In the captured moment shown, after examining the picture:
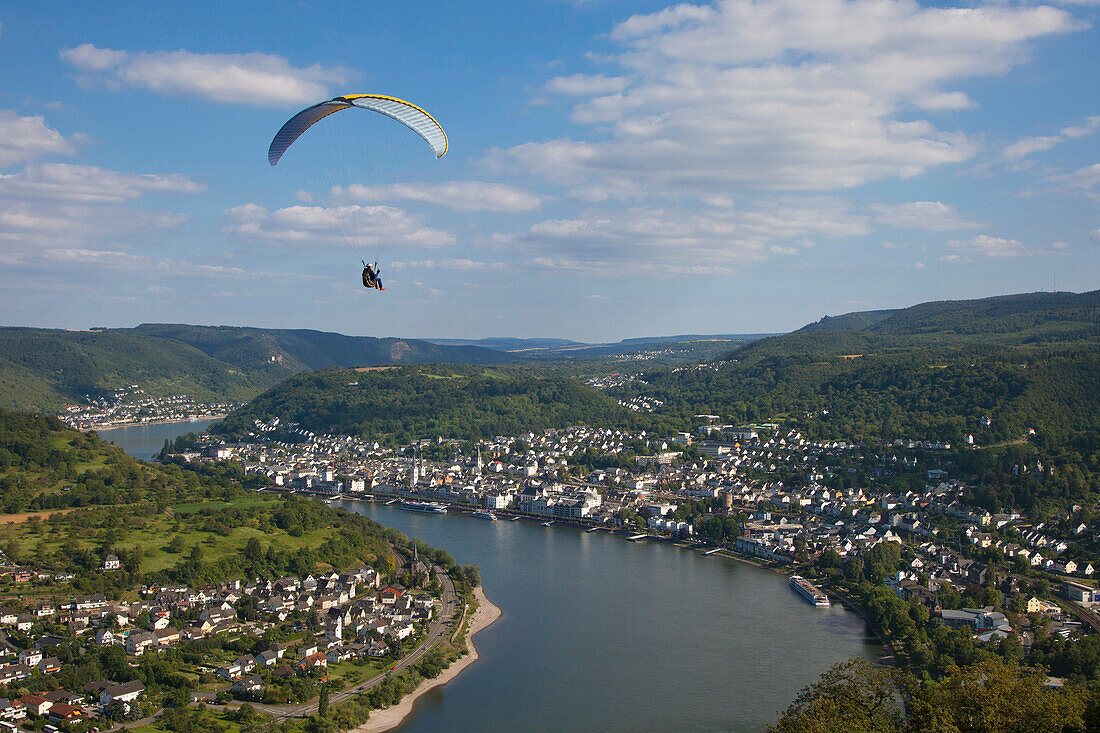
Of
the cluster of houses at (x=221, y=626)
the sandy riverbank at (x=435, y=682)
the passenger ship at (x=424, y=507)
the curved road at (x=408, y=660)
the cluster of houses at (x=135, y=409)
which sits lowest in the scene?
the passenger ship at (x=424, y=507)

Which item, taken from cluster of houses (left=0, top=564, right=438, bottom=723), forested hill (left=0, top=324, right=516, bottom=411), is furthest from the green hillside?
forested hill (left=0, top=324, right=516, bottom=411)

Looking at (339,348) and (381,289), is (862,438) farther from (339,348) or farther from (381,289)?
(339,348)

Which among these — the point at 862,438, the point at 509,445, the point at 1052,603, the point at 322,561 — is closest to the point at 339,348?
the point at 509,445

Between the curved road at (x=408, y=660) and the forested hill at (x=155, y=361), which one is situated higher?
the forested hill at (x=155, y=361)

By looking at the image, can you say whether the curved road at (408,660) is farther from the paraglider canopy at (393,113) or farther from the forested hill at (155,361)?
the forested hill at (155,361)

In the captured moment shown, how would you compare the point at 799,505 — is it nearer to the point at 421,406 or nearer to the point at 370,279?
the point at 370,279

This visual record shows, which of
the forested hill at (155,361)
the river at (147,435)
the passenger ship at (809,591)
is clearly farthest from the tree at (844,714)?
the forested hill at (155,361)

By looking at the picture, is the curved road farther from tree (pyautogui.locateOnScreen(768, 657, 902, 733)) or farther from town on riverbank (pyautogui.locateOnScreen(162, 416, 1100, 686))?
town on riverbank (pyautogui.locateOnScreen(162, 416, 1100, 686))
